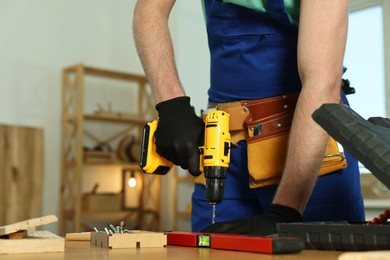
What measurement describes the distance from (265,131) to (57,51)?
365 cm

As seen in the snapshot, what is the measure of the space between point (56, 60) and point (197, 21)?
116 centimetres

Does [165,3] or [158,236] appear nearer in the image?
[158,236]

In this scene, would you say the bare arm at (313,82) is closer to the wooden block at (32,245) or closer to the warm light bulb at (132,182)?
the wooden block at (32,245)

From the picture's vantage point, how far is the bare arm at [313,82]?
1208 millimetres

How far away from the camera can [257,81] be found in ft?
4.79

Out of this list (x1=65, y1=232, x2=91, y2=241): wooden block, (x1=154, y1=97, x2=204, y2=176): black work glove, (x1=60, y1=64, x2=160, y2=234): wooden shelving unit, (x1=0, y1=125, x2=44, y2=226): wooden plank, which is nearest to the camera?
(x1=65, y1=232, x2=91, y2=241): wooden block

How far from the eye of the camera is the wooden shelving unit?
455cm

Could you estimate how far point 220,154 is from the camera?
1193 mm

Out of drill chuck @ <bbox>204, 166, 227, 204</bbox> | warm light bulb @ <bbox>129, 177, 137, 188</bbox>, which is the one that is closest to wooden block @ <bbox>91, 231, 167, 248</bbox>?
drill chuck @ <bbox>204, 166, 227, 204</bbox>

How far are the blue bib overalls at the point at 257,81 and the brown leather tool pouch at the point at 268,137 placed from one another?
29 millimetres

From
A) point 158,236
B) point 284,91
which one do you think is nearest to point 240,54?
point 284,91

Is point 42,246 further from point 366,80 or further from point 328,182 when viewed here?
point 366,80

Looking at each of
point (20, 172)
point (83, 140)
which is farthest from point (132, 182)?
point (20, 172)

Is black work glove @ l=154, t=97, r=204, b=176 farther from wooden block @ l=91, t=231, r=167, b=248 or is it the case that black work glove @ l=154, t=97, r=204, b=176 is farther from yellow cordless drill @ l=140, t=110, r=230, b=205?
wooden block @ l=91, t=231, r=167, b=248
